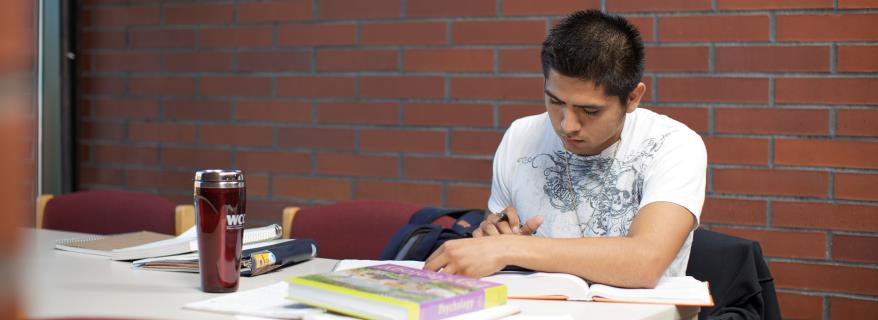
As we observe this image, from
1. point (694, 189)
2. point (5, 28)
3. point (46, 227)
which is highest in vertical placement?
point (5, 28)

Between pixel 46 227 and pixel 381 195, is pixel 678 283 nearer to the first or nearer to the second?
pixel 381 195

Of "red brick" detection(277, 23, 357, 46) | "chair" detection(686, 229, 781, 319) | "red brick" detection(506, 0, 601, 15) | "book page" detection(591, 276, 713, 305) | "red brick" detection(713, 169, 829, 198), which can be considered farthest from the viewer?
"red brick" detection(277, 23, 357, 46)

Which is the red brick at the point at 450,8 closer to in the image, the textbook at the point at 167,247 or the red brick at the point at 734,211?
the red brick at the point at 734,211

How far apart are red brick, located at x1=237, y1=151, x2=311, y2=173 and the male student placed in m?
1.24

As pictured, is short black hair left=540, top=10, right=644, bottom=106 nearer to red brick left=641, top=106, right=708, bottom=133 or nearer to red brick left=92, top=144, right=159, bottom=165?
red brick left=641, top=106, right=708, bottom=133

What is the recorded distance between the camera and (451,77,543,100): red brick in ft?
8.75

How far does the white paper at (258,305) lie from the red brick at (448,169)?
1515 mm

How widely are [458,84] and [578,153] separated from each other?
1007mm

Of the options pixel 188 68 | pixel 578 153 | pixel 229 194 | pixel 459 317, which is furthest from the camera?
pixel 188 68

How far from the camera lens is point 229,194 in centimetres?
126

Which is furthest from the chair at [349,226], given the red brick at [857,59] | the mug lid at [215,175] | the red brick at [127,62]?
the red brick at [127,62]

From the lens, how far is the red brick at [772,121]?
7.58ft

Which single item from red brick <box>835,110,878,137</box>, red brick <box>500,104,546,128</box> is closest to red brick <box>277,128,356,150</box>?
red brick <box>500,104,546,128</box>

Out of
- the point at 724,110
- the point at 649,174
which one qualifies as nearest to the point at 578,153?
the point at 649,174
